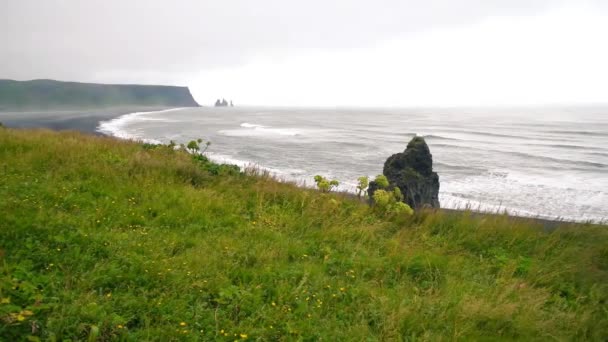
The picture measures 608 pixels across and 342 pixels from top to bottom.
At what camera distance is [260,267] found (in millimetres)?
4551

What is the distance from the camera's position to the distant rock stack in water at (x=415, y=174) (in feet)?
49.0

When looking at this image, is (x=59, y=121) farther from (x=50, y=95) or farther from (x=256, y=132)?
(x=50, y=95)

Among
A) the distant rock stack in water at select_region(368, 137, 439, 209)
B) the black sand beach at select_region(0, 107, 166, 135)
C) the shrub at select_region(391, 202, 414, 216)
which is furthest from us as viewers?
the black sand beach at select_region(0, 107, 166, 135)

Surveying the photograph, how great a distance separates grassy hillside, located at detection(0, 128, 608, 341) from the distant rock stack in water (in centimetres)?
728

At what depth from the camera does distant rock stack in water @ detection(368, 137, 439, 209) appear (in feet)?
49.0

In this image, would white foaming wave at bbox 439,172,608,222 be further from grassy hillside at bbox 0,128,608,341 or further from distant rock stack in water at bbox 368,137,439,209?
grassy hillside at bbox 0,128,608,341

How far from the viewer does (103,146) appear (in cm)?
981

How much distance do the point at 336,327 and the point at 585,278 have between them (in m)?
4.27

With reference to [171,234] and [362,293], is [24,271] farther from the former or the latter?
[362,293]

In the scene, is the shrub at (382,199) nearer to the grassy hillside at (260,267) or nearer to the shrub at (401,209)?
the shrub at (401,209)

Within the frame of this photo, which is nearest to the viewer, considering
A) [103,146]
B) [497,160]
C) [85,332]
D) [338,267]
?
[85,332]

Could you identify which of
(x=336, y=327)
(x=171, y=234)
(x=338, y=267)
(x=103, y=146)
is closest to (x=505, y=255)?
(x=338, y=267)

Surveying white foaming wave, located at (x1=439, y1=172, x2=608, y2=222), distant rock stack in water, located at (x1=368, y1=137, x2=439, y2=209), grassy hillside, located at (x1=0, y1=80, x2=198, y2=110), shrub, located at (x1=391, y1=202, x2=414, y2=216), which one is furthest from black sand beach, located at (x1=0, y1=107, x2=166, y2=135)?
grassy hillside, located at (x1=0, y1=80, x2=198, y2=110)

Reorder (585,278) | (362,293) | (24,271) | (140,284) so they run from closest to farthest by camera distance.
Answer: (24,271) < (140,284) < (362,293) < (585,278)
